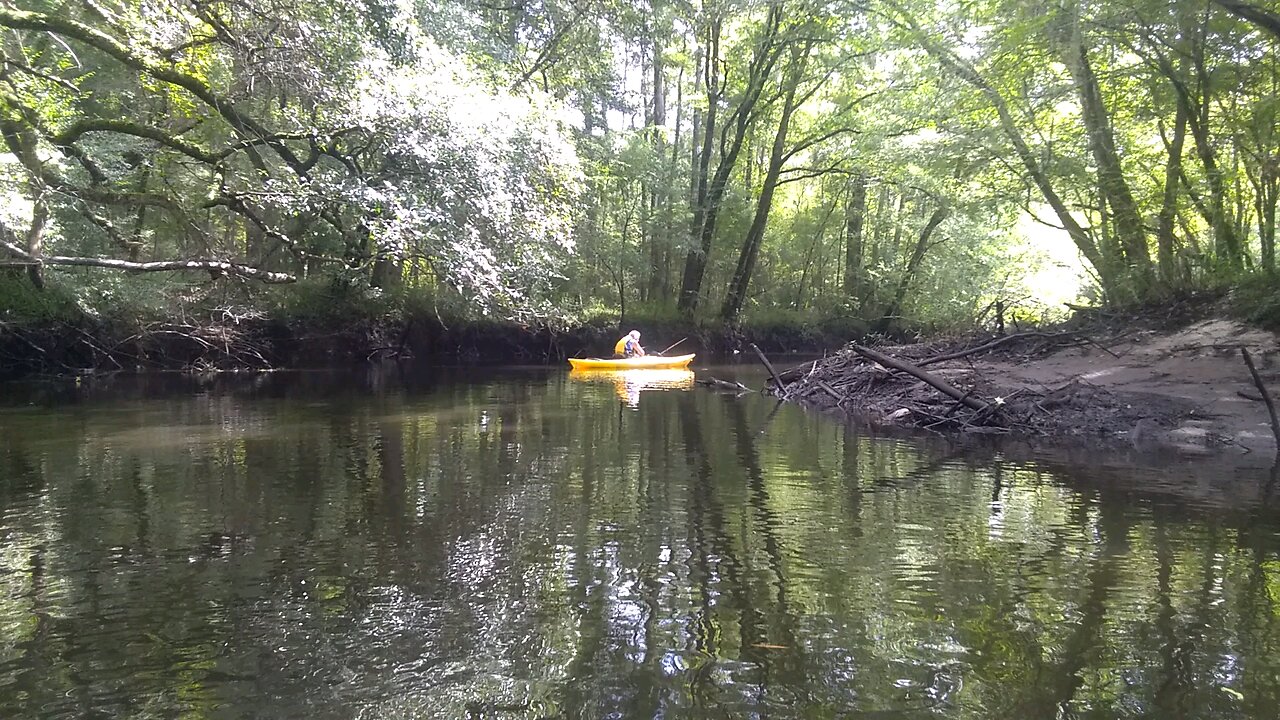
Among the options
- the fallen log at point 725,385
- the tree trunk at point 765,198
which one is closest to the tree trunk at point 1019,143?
the fallen log at point 725,385

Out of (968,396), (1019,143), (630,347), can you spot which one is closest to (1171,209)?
(1019,143)

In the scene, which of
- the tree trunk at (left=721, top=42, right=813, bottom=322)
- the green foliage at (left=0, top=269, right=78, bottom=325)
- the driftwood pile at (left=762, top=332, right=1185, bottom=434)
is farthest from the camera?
the tree trunk at (left=721, top=42, right=813, bottom=322)

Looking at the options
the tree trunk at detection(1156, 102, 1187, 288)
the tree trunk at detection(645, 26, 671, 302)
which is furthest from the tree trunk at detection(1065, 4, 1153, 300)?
the tree trunk at detection(645, 26, 671, 302)

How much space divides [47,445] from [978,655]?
959cm

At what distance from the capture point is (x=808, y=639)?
3604mm

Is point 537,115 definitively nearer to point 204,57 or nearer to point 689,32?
point 204,57

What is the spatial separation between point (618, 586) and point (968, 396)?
7.55 metres

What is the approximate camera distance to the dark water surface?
3.10 meters

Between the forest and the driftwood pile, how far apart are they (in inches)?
98.7

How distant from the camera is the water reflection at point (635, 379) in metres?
15.6

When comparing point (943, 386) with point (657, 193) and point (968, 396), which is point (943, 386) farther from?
point (657, 193)

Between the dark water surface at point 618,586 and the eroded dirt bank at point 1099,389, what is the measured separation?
1.70 meters

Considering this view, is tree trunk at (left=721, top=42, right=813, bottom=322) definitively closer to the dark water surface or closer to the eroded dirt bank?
the eroded dirt bank

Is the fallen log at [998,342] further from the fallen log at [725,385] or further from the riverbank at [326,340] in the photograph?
the riverbank at [326,340]
